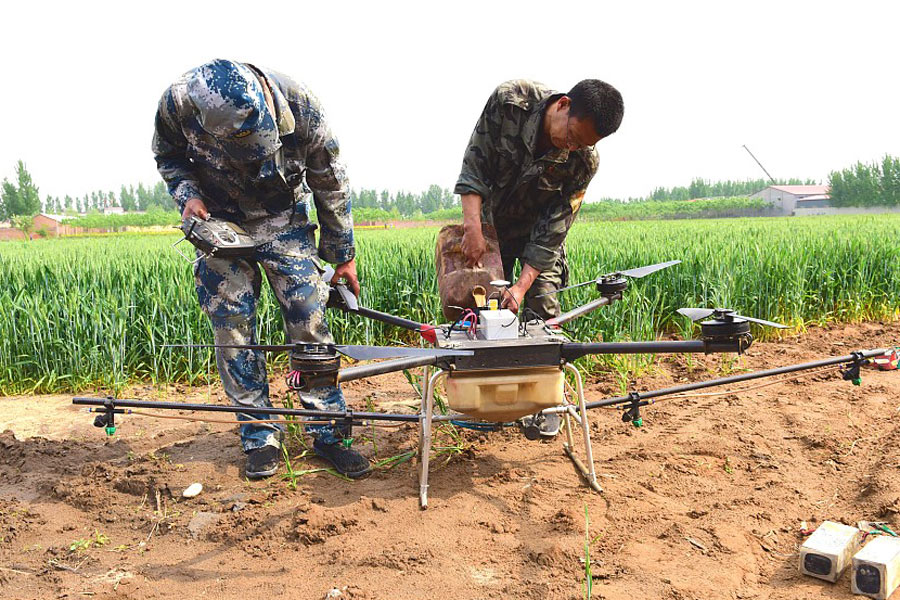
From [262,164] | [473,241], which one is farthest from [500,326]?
[262,164]

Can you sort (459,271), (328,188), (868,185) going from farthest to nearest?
1. (868,185)
2. (328,188)
3. (459,271)

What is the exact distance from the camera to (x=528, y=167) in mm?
3311

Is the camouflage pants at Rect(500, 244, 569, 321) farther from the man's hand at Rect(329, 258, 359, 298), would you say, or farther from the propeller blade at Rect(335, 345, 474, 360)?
the propeller blade at Rect(335, 345, 474, 360)

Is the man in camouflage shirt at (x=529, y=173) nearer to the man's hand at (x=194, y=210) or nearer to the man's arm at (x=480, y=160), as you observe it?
the man's arm at (x=480, y=160)

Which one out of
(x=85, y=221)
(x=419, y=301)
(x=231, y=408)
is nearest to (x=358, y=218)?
(x=85, y=221)

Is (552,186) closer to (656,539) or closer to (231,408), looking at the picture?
(656,539)

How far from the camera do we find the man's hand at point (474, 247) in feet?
9.93

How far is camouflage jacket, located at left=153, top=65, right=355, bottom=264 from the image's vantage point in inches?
112

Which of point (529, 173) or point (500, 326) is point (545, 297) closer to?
point (529, 173)

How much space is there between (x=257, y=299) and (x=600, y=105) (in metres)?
1.78

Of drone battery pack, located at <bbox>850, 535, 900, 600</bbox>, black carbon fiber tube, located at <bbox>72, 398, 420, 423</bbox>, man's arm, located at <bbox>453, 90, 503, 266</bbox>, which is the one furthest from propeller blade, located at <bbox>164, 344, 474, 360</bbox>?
drone battery pack, located at <bbox>850, 535, 900, 600</bbox>

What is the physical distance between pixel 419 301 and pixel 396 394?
5.01 ft

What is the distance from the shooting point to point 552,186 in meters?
3.34

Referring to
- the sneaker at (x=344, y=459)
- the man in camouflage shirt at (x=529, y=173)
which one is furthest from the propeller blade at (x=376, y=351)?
the sneaker at (x=344, y=459)
